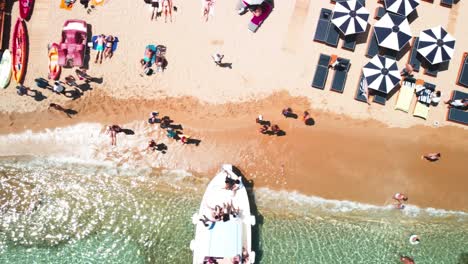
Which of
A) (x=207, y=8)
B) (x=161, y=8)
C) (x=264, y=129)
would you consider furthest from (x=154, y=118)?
(x=207, y=8)

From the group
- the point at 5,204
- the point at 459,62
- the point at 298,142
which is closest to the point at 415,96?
the point at 459,62

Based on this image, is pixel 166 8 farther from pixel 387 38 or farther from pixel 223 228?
pixel 223 228

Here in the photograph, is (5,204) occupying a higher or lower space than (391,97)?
lower

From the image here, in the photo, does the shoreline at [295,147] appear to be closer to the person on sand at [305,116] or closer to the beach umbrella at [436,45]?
the person on sand at [305,116]

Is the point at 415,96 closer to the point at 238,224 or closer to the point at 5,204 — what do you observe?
the point at 238,224

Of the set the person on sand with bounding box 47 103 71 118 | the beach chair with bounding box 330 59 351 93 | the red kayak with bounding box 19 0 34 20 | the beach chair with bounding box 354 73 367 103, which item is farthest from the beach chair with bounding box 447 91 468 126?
the red kayak with bounding box 19 0 34 20

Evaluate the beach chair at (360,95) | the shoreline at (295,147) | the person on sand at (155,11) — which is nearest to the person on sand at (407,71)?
the beach chair at (360,95)

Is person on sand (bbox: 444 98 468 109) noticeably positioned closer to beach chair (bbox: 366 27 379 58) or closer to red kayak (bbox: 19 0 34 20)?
beach chair (bbox: 366 27 379 58)
